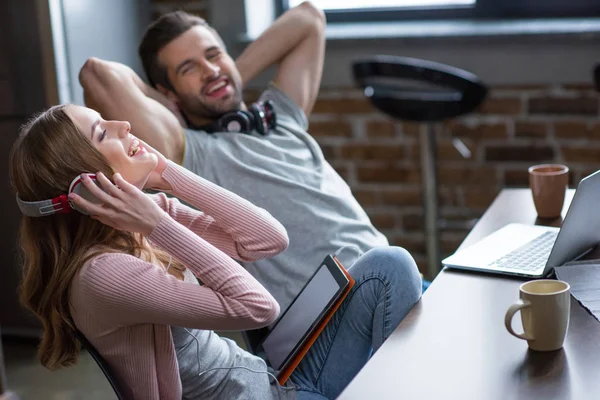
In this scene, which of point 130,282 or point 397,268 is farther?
point 397,268

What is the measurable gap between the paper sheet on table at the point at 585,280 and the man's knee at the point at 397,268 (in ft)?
0.84

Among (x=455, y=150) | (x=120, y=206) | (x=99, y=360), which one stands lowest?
(x=455, y=150)

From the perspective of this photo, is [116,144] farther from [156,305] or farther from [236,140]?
[236,140]

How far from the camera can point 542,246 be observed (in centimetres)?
153

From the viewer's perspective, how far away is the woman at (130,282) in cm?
129

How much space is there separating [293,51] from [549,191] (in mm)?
944

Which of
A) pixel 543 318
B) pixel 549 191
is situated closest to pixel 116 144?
pixel 543 318

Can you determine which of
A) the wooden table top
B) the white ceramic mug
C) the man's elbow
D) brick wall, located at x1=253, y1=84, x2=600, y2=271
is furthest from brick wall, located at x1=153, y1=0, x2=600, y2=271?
the white ceramic mug

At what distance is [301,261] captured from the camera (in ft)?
6.29

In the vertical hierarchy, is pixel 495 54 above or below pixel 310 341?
above

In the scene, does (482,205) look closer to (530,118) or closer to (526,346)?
(530,118)

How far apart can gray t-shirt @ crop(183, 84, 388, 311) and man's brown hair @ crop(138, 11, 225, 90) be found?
0.24 metres

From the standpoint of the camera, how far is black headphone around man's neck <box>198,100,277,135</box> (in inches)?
80.9

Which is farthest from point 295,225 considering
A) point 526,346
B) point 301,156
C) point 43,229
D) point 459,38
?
point 459,38
